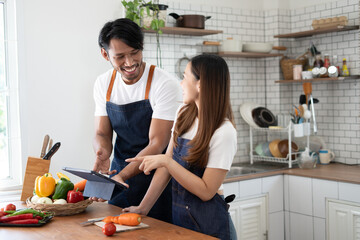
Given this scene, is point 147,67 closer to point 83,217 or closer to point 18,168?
point 83,217

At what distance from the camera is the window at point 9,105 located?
Answer: 12.4ft

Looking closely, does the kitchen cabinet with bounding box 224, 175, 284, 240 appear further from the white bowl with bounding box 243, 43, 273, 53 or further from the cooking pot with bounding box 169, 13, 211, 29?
the cooking pot with bounding box 169, 13, 211, 29

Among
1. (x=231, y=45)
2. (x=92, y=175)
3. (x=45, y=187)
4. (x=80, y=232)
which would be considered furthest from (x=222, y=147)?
(x=231, y=45)

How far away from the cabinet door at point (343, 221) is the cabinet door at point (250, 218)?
58 centimetres

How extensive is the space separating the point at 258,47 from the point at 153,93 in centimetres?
232

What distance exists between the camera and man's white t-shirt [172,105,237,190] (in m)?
2.27

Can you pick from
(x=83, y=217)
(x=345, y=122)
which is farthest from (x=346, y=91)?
(x=83, y=217)

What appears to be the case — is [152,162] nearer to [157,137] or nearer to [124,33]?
[157,137]

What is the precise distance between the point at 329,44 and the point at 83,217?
336 cm

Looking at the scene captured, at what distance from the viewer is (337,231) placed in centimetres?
405

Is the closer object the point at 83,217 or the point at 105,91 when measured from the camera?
the point at 83,217

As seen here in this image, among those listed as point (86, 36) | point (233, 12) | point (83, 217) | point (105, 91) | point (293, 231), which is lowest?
point (293, 231)

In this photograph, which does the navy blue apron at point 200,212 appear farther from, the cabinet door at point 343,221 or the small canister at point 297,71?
the small canister at point 297,71

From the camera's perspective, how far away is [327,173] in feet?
13.9
